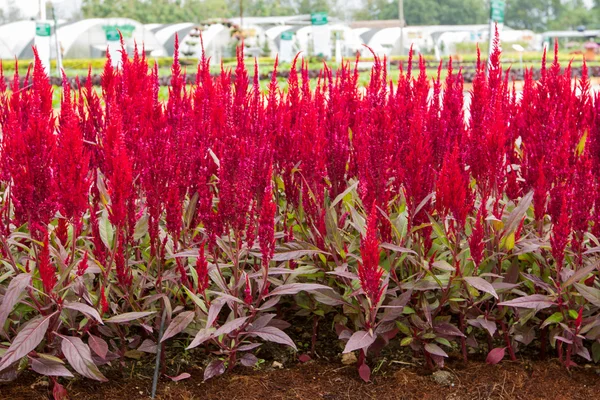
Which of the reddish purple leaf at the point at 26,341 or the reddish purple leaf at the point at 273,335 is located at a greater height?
the reddish purple leaf at the point at 26,341

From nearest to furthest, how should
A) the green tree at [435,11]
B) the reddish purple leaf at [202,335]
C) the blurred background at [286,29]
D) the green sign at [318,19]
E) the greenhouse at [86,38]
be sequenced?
the reddish purple leaf at [202,335] < the green sign at [318,19] < the blurred background at [286,29] < the greenhouse at [86,38] < the green tree at [435,11]

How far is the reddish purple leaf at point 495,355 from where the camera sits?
7.59ft

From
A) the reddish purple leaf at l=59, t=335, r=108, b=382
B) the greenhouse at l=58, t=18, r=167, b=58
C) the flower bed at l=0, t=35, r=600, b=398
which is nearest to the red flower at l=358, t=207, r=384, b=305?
the flower bed at l=0, t=35, r=600, b=398

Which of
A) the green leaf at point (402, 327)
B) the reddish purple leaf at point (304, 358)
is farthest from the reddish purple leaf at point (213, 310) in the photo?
the green leaf at point (402, 327)

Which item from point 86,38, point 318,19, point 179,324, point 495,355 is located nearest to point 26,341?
point 179,324

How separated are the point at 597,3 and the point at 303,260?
199 feet

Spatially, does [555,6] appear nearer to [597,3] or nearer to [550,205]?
[597,3]

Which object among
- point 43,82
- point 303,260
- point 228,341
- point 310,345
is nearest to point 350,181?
point 303,260

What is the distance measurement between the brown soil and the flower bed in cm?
6

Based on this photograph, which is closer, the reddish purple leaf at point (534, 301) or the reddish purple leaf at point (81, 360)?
the reddish purple leaf at point (81, 360)

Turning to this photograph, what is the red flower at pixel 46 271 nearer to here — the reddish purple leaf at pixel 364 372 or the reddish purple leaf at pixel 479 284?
the reddish purple leaf at pixel 364 372

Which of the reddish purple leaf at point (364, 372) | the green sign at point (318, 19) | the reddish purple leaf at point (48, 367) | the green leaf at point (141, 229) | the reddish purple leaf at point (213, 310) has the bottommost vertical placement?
the reddish purple leaf at point (364, 372)

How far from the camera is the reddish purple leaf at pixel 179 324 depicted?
2064mm

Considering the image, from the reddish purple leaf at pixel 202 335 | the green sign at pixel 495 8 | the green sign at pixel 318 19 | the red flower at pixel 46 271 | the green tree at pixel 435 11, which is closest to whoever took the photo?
the red flower at pixel 46 271
